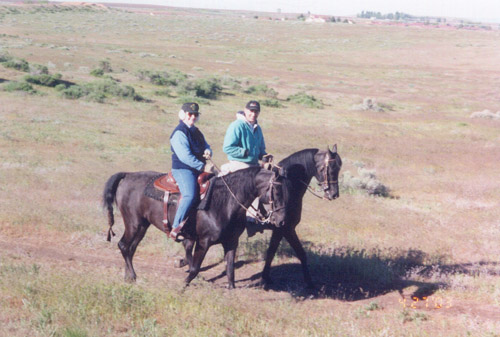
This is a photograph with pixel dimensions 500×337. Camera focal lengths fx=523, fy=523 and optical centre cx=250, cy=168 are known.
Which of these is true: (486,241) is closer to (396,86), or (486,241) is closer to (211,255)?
(211,255)

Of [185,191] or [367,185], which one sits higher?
[185,191]

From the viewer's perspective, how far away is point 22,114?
23.2m

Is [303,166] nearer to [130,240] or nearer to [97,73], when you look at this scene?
[130,240]

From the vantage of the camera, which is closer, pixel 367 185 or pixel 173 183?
pixel 173 183

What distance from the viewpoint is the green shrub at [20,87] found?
2892 cm

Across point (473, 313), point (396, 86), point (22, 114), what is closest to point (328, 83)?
point (396, 86)

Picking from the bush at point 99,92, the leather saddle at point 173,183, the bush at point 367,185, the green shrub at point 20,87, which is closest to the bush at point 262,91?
the bush at point 99,92

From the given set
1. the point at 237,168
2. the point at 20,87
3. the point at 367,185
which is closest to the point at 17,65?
the point at 20,87

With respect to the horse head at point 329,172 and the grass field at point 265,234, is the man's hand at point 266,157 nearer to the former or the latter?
the horse head at point 329,172

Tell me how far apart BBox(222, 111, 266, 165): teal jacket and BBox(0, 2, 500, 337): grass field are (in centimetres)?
210

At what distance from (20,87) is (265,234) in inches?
897

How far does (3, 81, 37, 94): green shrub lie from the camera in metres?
28.9

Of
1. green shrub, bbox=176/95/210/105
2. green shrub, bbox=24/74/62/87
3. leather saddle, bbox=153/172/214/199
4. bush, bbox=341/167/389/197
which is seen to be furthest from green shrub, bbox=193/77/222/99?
leather saddle, bbox=153/172/214/199

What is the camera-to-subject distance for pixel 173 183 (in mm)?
7879
